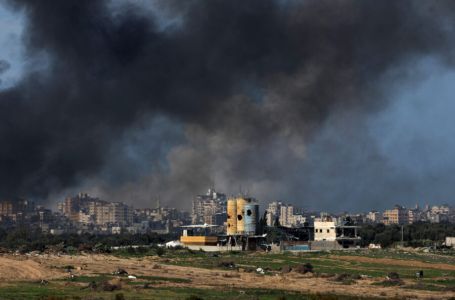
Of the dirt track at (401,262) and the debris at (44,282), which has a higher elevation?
the dirt track at (401,262)

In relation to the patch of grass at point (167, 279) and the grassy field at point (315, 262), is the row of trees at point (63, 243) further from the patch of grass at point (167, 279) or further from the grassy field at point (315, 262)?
the patch of grass at point (167, 279)

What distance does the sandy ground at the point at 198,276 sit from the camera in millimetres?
71875

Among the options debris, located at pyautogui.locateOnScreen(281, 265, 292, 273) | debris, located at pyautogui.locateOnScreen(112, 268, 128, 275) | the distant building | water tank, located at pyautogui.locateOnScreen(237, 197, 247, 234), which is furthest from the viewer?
water tank, located at pyautogui.locateOnScreen(237, 197, 247, 234)

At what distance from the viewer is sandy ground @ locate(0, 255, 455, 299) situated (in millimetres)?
71875

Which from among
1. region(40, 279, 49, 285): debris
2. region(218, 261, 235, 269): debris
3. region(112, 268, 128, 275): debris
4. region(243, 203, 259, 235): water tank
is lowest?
region(40, 279, 49, 285): debris

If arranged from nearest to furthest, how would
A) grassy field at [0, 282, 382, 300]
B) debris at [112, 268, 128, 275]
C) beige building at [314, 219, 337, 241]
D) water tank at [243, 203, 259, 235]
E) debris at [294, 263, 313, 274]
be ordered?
grassy field at [0, 282, 382, 300], debris at [112, 268, 128, 275], debris at [294, 263, 313, 274], water tank at [243, 203, 259, 235], beige building at [314, 219, 337, 241]

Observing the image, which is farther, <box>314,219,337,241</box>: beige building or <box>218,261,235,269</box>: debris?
<box>314,219,337,241</box>: beige building

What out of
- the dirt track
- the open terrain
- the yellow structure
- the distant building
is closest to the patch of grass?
the open terrain

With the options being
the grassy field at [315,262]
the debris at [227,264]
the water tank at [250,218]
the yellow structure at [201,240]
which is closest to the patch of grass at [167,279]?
the debris at [227,264]

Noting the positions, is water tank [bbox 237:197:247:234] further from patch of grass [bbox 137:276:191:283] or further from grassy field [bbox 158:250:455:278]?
patch of grass [bbox 137:276:191:283]

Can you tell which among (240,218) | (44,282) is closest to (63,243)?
(240,218)

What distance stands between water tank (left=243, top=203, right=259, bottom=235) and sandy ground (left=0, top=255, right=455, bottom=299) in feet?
111

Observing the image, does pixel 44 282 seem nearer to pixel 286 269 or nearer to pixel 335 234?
pixel 286 269

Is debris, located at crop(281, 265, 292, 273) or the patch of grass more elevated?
debris, located at crop(281, 265, 292, 273)
